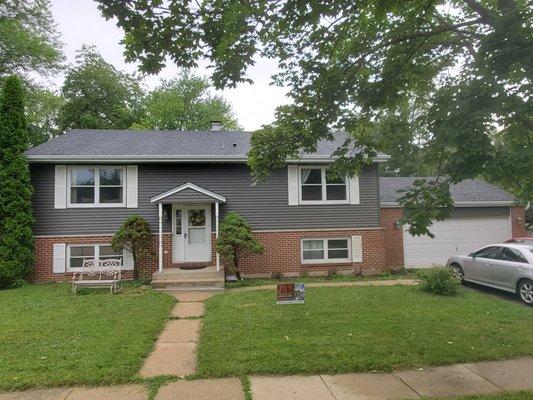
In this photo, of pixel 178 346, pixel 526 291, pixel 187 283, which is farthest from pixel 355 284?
pixel 178 346

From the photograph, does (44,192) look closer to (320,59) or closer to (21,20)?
(320,59)

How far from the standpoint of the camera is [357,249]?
14.1 m

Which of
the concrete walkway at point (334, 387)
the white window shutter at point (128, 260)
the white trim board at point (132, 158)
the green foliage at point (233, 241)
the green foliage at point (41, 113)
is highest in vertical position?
the green foliage at point (41, 113)

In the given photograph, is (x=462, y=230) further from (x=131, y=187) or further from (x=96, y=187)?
(x=96, y=187)

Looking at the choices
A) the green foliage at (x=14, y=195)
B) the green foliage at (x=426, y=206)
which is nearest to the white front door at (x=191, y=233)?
the green foliage at (x=14, y=195)

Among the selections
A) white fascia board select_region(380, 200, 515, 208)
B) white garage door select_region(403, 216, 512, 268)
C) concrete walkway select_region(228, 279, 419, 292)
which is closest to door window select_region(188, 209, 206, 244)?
concrete walkway select_region(228, 279, 419, 292)

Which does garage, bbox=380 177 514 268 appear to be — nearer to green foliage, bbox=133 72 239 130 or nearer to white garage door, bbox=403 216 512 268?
white garage door, bbox=403 216 512 268

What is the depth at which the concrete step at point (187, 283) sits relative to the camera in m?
11.7

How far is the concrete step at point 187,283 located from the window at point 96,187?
3.32 metres

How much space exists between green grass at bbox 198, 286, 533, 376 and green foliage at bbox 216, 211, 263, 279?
2384 mm

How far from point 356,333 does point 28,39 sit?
27473mm

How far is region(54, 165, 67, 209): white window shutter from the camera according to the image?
42.7ft

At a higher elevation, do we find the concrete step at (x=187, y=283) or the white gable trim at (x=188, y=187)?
the white gable trim at (x=188, y=187)

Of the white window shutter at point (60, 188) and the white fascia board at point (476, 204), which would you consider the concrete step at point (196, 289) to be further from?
the white fascia board at point (476, 204)
